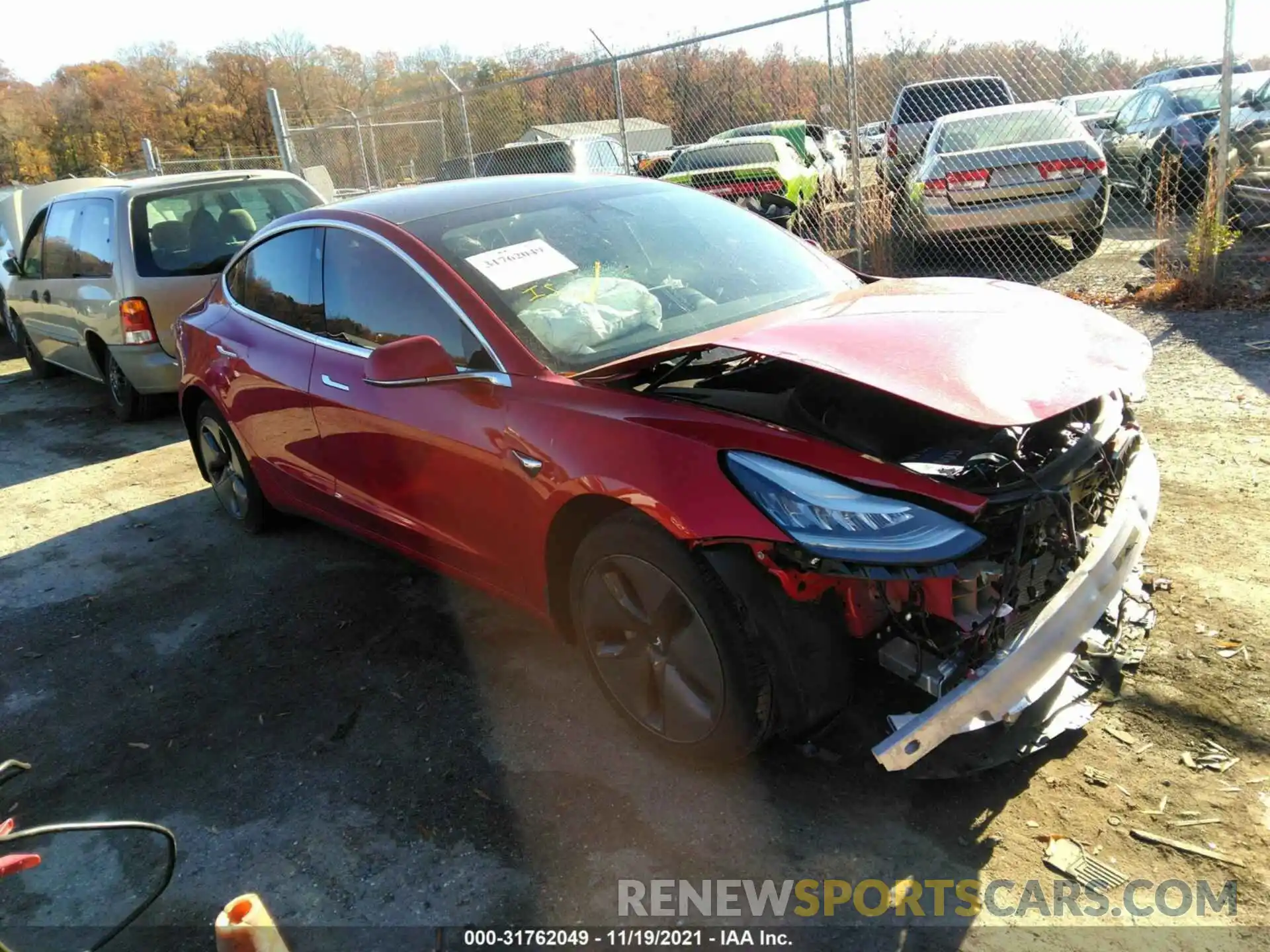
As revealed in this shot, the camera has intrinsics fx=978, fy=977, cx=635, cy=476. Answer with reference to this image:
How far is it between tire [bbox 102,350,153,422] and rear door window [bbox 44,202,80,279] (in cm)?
89

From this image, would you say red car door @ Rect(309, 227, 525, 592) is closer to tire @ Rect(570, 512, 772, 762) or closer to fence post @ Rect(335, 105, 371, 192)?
tire @ Rect(570, 512, 772, 762)

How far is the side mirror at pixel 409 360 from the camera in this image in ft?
10.2

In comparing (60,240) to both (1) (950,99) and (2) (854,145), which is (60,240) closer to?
(2) (854,145)

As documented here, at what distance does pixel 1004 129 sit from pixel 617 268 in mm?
7994

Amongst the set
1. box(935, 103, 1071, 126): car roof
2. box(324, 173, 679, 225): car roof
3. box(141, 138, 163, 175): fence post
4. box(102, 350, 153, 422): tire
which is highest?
box(141, 138, 163, 175): fence post

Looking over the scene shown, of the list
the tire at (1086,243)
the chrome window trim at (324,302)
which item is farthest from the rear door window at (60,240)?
the tire at (1086,243)

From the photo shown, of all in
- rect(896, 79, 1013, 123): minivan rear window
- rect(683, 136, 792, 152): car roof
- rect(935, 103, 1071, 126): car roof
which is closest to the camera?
rect(935, 103, 1071, 126): car roof

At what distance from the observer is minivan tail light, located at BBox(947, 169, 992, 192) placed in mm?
9078

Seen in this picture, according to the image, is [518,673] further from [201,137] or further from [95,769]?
[201,137]

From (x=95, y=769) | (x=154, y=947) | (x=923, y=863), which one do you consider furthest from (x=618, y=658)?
(x=95, y=769)

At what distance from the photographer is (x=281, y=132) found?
47.7 feet

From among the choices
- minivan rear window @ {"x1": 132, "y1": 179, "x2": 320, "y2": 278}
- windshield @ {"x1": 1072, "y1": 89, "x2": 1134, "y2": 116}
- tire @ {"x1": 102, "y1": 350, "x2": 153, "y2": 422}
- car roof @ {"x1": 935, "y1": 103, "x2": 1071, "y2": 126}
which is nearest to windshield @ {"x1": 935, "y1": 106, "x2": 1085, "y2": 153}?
car roof @ {"x1": 935, "y1": 103, "x2": 1071, "y2": 126}

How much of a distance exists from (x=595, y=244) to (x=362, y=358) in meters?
0.99

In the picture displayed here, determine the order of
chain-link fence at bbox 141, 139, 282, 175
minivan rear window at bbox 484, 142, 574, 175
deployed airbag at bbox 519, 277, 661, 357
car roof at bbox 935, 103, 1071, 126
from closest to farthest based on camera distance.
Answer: deployed airbag at bbox 519, 277, 661, 357 < car roof at bbox 935, 103, 1071, 126 < minivan rear window at bbox 484, 142, 574, 175 < chain-link fence at bbox 141, 139, 282, 175
